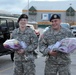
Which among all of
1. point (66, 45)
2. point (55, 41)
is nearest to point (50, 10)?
point (55, 41)

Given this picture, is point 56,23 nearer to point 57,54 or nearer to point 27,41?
point 57,54

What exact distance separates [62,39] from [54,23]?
12.7 inches

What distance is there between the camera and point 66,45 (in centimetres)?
542

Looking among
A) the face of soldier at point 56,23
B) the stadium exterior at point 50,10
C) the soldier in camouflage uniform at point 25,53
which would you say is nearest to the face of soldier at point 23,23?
the soldier in camouflage uniform at point 25,53

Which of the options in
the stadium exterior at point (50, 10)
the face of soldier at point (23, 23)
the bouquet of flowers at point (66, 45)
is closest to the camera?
the bouquet of flowers at point (66, 45)

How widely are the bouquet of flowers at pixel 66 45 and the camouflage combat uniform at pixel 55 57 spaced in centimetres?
14

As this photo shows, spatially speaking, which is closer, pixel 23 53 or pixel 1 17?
pixel 23 53

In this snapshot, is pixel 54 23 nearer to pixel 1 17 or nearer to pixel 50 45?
pixel 50 45

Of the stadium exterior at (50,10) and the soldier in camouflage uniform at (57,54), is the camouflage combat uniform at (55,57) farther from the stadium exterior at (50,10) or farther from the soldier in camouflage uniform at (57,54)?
the stadium exterior at (50,10)

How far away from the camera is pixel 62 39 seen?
5547 millimetres

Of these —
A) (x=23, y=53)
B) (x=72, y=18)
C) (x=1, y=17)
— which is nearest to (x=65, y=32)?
(x=23, y=53)

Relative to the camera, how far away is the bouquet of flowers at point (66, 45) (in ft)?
17.8

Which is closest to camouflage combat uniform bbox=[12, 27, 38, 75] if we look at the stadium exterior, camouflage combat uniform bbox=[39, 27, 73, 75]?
camouflage combat uniform bbox=[39, 27, 73, 75]

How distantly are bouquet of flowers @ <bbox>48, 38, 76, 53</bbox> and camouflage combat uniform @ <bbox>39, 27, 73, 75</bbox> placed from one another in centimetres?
14
